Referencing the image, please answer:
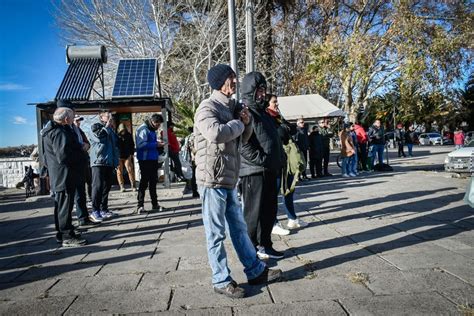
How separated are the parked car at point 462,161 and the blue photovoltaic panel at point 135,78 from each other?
914cm

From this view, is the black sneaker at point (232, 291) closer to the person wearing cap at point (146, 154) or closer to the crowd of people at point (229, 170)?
the crowd of people at point (229, 170)

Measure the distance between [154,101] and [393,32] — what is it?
15.3 metres

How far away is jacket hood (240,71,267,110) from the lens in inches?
139

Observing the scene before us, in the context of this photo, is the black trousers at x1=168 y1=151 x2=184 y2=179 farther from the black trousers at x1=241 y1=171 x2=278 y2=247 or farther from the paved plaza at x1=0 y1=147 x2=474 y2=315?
the black trousers at x1=241 y1=171 x2=278 y2=247

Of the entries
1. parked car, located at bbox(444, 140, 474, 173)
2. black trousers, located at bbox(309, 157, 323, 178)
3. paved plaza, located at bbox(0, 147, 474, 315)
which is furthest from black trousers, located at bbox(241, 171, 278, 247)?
parked car, located at bbox(444, 140, 474, 173)

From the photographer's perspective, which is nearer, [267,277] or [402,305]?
[402,305]

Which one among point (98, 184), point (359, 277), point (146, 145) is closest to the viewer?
point (359, 277)

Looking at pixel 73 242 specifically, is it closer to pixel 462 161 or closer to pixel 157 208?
pixel 157 208

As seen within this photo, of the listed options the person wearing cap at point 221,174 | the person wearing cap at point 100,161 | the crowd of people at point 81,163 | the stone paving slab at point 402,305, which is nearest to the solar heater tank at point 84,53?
the crowd of people at point 81,163

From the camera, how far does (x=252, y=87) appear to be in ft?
11.6

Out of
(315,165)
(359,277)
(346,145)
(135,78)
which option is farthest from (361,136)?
(359,277)

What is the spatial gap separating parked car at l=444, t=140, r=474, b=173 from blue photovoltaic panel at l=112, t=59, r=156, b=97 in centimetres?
914

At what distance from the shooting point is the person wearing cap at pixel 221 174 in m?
2.73

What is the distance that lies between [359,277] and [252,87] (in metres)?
2.12
